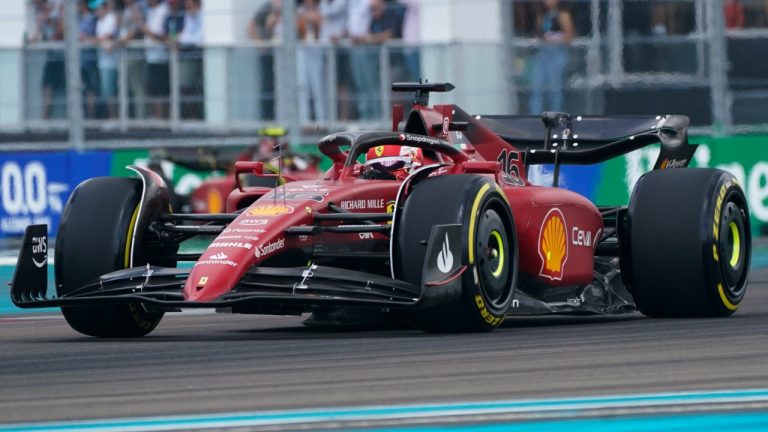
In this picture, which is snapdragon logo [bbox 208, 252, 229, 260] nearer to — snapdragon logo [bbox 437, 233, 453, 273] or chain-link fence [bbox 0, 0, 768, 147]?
snapdragon logo [bbox 437, 233, 453, 273]

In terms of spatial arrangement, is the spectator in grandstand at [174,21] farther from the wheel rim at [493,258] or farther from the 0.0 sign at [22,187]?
the wheel rim at [493,258]

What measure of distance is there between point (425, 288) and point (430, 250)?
0.61 feet

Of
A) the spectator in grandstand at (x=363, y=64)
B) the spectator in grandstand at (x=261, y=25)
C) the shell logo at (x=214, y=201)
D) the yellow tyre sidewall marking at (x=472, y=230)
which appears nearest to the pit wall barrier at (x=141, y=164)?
the shell logo at (x=214, y=201)

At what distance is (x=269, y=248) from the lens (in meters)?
7.92

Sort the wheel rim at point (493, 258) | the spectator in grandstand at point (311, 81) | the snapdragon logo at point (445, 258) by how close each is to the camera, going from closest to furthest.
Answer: the snapdragon logo at point (445, 258) < the wheel rim at point (493, 258) < the spectator in grandstand at point (311, 81)

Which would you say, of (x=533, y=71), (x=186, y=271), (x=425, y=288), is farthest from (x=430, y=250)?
(x=533, y=71)

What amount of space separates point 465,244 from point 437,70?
31.6ft

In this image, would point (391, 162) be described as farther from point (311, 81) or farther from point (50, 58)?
point (50, 58)

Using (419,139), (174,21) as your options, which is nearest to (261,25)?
(174,21)

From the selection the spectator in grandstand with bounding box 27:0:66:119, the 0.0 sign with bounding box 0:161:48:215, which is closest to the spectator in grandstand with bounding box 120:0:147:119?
the spectator in grandstand with bounding box 27:0:66:119

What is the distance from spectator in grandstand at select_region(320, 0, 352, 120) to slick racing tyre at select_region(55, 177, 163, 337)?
889 cm

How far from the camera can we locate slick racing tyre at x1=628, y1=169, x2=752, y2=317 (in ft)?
29.3

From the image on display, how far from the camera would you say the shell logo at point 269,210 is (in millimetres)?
8102

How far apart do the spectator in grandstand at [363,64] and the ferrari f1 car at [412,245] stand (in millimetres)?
7546
